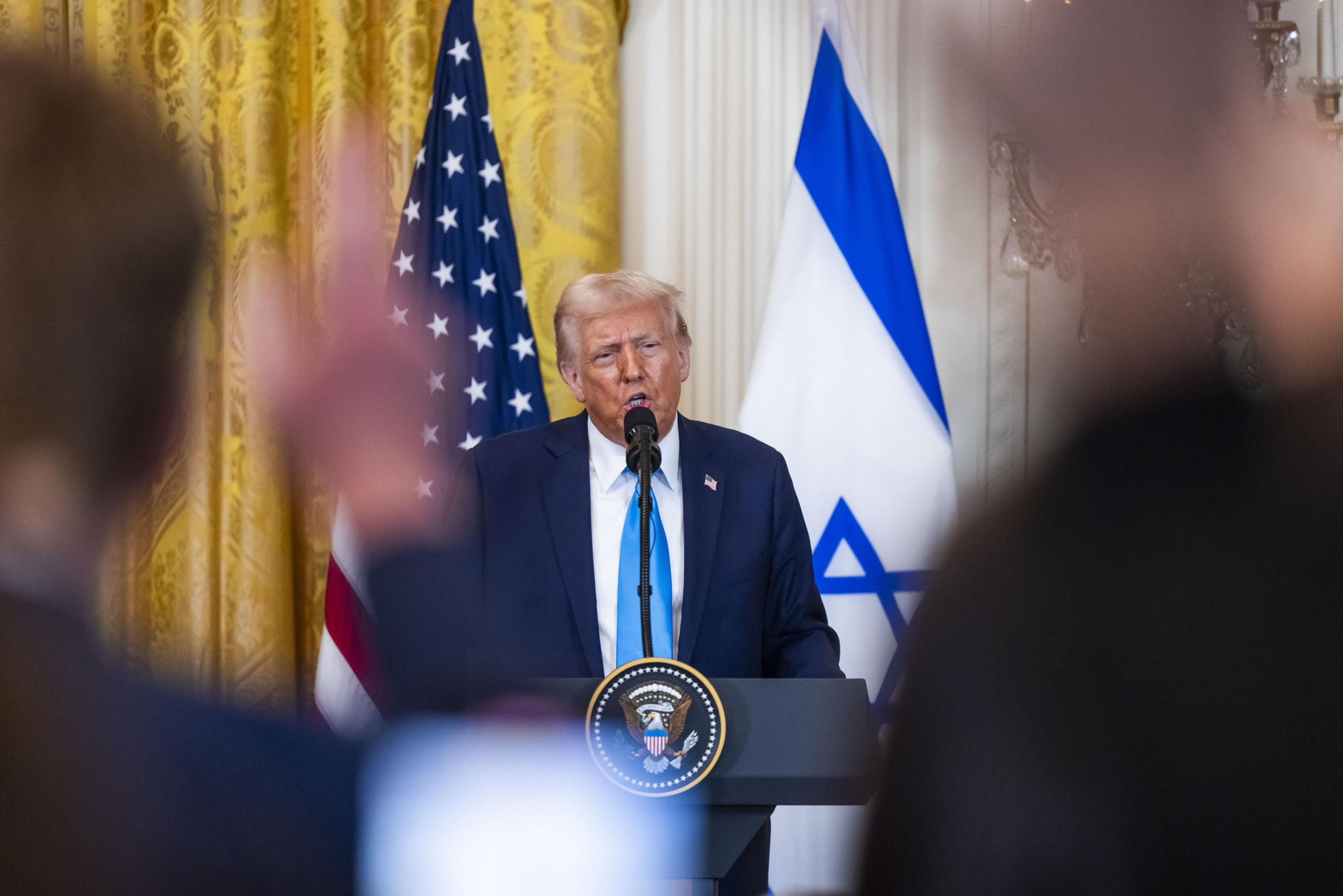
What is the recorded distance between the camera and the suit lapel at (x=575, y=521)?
8.02ft

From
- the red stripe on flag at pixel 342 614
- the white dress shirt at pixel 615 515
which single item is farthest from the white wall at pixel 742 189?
the red stripe on flag at pixel 342 614

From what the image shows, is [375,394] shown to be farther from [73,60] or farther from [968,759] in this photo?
[968,759]

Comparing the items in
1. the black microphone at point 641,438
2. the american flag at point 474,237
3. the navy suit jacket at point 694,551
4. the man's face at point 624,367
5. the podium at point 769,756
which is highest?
the american flag at point 474,237

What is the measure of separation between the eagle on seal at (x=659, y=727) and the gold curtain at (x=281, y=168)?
2599 millimetres

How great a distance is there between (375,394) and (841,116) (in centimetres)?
329

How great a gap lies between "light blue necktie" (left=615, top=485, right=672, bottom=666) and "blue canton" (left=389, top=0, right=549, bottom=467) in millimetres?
1485

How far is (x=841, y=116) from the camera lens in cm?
379

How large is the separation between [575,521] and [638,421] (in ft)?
1.81

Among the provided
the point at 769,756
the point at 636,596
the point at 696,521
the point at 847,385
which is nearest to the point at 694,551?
the point at 696,521

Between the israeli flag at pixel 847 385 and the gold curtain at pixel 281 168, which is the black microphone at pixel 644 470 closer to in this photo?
the israeli flag at pixel 847 385

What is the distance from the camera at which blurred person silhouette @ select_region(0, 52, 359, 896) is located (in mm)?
616

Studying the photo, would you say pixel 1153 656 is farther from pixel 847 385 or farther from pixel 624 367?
pixel 847 385

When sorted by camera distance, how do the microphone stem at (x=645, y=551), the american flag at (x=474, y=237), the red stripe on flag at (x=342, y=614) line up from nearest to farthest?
1. the microphone stem at (x=645, y=551)
2. the red stripe on flag at (x=342, y=614)
3. the american flag at (x=474, y=237)

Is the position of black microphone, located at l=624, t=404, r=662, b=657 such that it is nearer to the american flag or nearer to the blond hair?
the blond hair
